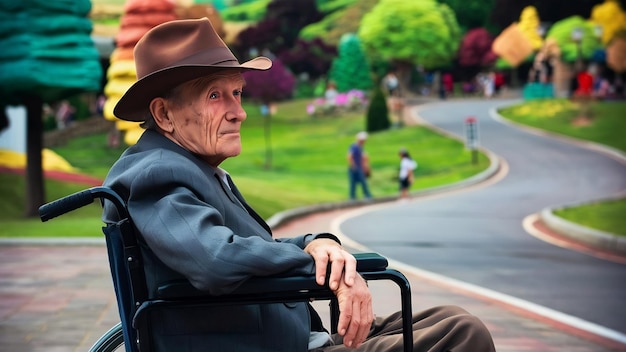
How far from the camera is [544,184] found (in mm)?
27156

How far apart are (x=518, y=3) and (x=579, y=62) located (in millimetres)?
3643

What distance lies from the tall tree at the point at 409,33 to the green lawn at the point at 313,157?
8.66 ft

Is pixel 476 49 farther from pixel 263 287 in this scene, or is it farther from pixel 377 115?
pixel 263 287

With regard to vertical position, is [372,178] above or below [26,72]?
below

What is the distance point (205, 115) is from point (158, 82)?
0.14m

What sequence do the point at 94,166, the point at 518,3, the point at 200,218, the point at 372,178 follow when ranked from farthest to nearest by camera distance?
the point at 518,3 < the point at 372,178 < the point at 94,166 < the point at 200,218

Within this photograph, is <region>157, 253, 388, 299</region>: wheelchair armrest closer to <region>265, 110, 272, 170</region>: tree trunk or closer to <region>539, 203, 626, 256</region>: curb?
<region>539, 203, 626, 256</region>: curb

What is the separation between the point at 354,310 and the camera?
256 cm

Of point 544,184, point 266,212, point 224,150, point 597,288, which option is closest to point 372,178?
point 544,184

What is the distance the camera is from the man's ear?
2.88 metres

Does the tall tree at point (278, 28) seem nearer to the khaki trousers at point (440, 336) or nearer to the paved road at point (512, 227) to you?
the paved road at point (512, 227)

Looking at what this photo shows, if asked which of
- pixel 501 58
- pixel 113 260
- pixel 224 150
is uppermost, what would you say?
pixel 224 150

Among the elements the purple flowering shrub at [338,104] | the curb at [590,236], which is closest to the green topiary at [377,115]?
the purple flowering shrub at [338,104]

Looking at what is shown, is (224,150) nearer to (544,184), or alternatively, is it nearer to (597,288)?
(597,288)
